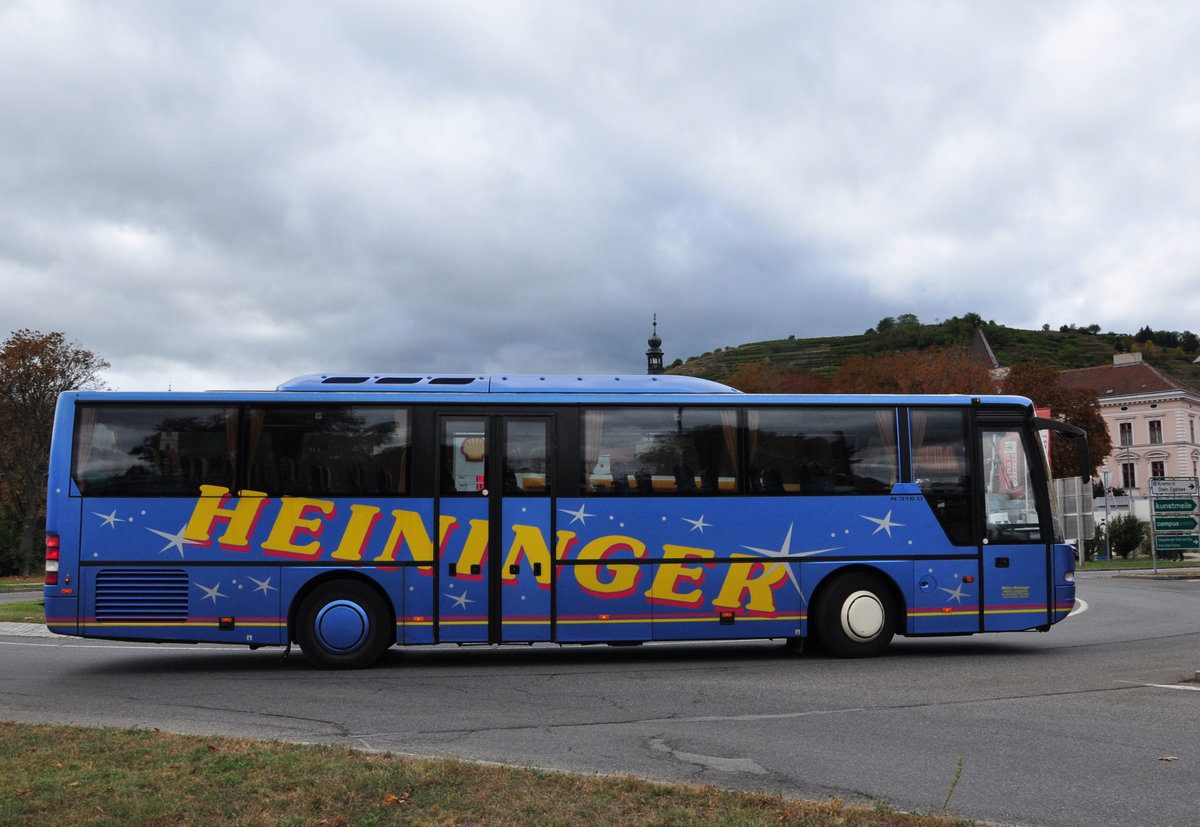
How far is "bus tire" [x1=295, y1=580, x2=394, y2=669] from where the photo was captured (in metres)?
11.8

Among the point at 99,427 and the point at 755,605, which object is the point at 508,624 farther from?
the point at 99,427

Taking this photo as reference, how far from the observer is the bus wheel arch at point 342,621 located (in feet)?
38.8

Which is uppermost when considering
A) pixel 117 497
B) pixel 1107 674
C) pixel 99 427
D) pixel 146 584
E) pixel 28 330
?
pixel 28 330

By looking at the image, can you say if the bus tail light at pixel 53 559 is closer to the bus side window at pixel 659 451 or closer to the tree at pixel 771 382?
the bus side window at pixel 659 451

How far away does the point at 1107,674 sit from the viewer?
439 inches

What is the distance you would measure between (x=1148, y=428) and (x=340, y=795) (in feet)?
374

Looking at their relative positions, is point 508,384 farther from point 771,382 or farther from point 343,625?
point 771,382

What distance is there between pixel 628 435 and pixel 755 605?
8.25 ft

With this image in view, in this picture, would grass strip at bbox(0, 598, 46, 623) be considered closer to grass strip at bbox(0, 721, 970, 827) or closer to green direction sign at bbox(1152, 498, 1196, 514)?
grass strip at bbox(0, 721, 970, 827)

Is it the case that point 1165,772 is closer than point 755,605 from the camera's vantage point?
Yes

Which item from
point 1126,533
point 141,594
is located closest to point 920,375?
point 1126,533

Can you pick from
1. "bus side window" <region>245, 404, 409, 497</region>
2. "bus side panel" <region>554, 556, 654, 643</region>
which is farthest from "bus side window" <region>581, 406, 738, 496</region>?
"bus side window" <region>245, 404, 409, 497</region>

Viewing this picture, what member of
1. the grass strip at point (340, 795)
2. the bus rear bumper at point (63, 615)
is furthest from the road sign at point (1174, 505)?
the grass strip at point (340, 795)

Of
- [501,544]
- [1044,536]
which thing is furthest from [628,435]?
[1044,536]
